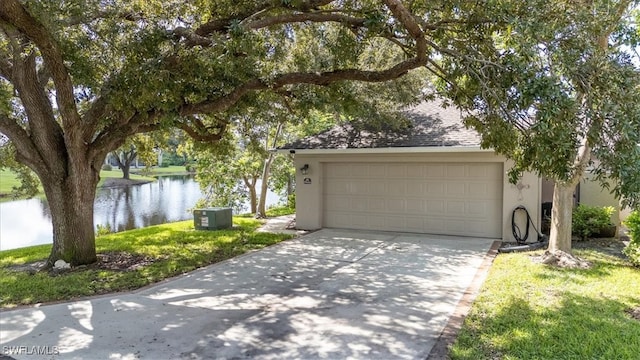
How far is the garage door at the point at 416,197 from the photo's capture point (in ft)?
33.9

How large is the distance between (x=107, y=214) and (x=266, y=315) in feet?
64.5

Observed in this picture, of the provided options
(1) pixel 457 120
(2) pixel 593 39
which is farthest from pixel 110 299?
Result: (1) pixel 457 120

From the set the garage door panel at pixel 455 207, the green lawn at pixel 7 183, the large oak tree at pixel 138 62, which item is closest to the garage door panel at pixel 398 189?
the garage door panel at pixel 455 207

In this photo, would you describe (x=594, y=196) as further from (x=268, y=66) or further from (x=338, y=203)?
(x=268, y=66)

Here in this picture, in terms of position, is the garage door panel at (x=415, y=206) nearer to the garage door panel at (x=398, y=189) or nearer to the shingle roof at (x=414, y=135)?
the garage door panel at (x=398, y=189)

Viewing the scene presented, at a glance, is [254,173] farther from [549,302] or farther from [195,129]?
[549,302]

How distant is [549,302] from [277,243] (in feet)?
19.9

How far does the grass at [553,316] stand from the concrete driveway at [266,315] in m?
0.43

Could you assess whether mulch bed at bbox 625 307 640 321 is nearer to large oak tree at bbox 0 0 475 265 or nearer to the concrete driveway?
the concrete driveway

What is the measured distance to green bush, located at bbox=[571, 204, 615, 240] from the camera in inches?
384

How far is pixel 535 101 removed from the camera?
4258mm

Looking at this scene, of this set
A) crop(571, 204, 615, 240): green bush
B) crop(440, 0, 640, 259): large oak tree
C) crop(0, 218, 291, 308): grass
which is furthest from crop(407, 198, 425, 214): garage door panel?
crop(440, 0, 640, 259): large oak tree

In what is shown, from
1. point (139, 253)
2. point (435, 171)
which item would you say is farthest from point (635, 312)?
point (139, 253)

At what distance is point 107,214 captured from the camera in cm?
2186
